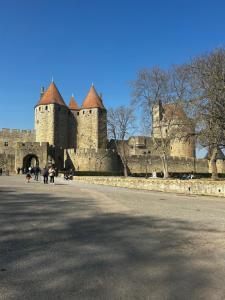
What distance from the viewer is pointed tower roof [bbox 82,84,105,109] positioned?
59906mm

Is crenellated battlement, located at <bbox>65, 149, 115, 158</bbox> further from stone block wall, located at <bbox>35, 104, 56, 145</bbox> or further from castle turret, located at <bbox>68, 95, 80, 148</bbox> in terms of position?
castle turret, located at <bbox>68, 95, 80, 148</bbox>

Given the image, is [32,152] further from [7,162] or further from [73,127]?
[73,127]

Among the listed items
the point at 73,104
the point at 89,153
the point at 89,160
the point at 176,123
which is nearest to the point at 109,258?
the point at 176,123

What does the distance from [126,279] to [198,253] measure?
164 cm

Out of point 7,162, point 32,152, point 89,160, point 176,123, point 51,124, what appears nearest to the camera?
point 176,123

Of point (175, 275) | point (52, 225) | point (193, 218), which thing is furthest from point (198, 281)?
point (193, 218)

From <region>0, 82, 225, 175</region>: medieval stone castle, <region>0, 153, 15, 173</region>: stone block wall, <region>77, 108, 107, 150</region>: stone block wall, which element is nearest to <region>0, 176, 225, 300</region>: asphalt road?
<region>0, 82, 225, 175</region>: medieval stone castle

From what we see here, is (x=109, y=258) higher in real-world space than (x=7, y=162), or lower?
lower

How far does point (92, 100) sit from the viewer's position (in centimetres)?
6059

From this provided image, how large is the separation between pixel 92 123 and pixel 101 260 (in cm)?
5525

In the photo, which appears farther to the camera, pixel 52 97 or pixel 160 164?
pixel 52 97

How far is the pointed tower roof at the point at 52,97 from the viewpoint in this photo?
57.6 metres

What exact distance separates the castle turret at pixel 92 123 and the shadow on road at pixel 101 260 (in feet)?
166

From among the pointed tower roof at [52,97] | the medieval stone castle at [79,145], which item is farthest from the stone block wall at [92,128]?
the pointed tower roof at [52,97]
